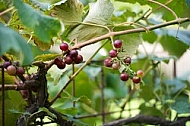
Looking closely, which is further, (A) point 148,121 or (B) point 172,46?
(B) point 172,46

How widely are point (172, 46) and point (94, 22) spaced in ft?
1.42

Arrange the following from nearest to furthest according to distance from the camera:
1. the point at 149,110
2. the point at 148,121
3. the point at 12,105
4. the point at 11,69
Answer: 1. the point at 11,69
2. the point at 12,105
3. the point at 148,121
4. the point at 149,110

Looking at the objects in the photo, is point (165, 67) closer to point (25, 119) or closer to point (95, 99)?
point (95, 99)

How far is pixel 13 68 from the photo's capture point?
1.80ft

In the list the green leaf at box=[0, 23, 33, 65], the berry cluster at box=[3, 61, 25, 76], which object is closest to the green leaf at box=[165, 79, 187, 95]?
the berry cluster at box=[3, 61, 25, 76]

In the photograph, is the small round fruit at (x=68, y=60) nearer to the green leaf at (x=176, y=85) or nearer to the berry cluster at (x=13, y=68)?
the berry cluster at (x=13, y=68)

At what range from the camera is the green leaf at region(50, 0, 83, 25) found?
60cm

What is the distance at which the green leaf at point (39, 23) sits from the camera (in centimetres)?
45

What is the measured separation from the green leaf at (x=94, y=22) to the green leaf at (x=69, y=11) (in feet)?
0.05

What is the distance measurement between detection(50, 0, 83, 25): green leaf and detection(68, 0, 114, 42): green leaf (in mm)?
16

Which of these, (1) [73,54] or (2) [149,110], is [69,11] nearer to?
(1) [73,54]

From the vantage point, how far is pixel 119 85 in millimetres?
1375

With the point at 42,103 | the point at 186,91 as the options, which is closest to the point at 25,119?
the point at 42,103

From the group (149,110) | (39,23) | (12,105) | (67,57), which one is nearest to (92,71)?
(149,110)
